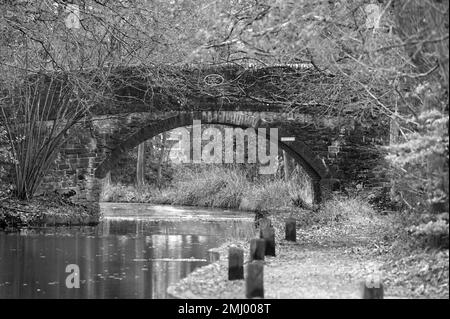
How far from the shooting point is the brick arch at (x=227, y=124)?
2450 cm

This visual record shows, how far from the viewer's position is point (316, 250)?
1493 cm

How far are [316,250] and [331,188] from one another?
1016cm

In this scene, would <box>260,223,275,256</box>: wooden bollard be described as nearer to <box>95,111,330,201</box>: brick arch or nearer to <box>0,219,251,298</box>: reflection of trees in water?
<box>0,219,251,298</box>: reflection of trees in water

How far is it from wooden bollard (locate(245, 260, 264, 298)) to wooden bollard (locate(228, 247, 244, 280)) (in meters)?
1.30

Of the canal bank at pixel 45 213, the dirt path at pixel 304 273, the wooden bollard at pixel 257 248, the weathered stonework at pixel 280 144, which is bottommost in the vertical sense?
the dirt path at pixel 304 273

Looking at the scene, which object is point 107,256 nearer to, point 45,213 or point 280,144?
point 45,213

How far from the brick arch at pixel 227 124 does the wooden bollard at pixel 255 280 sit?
1489 centimetres

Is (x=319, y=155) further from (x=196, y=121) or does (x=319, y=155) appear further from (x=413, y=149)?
(x=413, y=149)

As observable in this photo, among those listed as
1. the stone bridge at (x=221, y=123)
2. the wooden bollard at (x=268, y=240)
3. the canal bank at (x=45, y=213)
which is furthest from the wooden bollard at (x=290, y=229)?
the stone bridge at (x=221, y=123)

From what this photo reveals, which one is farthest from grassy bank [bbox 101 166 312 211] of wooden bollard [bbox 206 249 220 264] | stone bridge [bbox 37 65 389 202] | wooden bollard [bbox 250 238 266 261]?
wooden bollard [bbox 250 238 266 261]

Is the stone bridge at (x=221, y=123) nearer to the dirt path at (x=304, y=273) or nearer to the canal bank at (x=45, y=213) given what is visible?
the canal bank at (x=45, y=213)

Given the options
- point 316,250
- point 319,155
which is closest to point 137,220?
point 319,155

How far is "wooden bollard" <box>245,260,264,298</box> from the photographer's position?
955 centimetres
